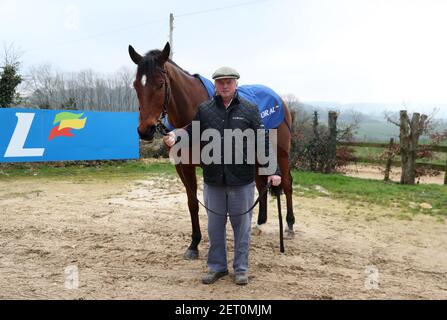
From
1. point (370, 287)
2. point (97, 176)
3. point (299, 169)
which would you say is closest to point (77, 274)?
point (370, 287)

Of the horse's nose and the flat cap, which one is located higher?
the flat cap

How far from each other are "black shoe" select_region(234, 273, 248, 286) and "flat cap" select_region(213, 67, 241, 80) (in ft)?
5.81

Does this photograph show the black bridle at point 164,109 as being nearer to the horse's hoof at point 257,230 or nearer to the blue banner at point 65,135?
the horse's hoof at point 257,230

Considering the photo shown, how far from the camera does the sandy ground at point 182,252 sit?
334cm

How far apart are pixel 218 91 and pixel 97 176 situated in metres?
7.23

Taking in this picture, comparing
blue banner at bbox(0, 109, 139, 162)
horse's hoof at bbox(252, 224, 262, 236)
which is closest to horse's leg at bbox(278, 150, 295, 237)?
horse's hoof at bbox(252, 224, 262, 236)

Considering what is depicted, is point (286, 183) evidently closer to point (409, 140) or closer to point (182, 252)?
point (182, 252)

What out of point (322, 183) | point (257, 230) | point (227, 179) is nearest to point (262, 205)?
point (257, 230)

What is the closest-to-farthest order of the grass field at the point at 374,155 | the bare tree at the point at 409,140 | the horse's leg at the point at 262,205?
the horse's leg at the point at 262,205 < the bare tree at the point at 409,140 < the grass field at the point at 374,155

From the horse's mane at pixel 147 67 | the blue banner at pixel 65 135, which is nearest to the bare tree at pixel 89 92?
the blue banner at pixel 65 135

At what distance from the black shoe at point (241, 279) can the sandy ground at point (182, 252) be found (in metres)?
0.08

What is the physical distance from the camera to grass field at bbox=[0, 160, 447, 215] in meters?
7.25
